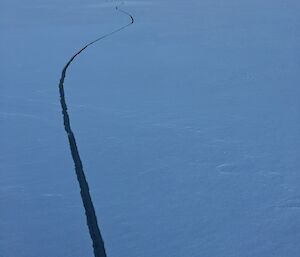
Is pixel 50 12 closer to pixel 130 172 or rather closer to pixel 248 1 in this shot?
pixel 248 1

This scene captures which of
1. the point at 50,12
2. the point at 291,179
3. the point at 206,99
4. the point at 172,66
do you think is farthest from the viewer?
the point at 50,12

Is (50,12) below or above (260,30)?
below

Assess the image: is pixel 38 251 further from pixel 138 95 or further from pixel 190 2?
pixel 190 2

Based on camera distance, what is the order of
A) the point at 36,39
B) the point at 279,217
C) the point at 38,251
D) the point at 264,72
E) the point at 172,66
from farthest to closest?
1. the point at 36,39
2. the point at 172,66
3. the point at 264,72
4. the point at 279,217
5. the point at 38,251

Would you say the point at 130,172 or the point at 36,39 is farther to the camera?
the point at 36,39

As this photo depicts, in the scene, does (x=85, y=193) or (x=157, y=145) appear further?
(x=157, y=145)

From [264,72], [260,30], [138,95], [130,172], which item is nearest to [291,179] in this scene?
[130,172]
